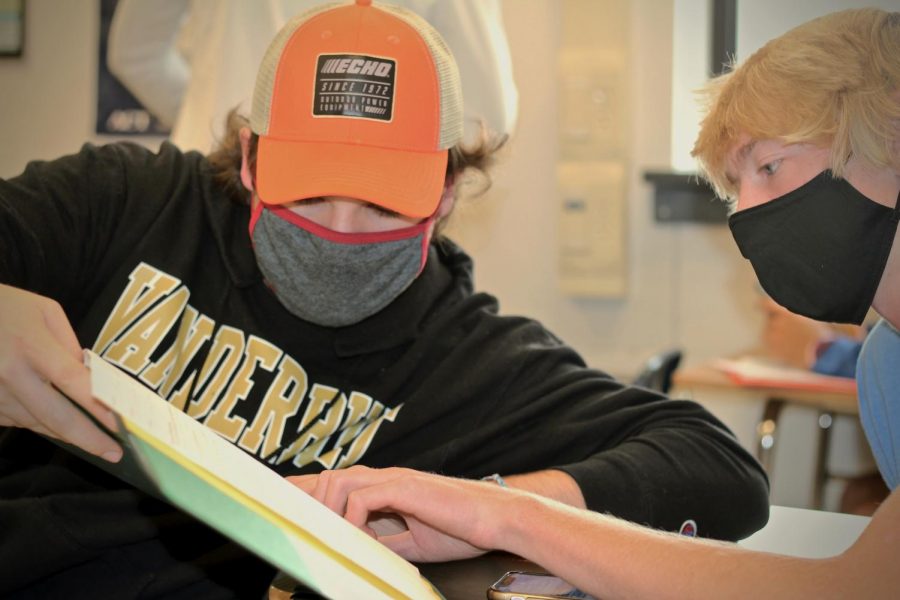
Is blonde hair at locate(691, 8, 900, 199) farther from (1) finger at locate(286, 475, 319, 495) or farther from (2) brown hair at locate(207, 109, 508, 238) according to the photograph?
(1) finger at locate(286, 475, 319, 495)

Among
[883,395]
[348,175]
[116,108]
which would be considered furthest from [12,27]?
[883,395]

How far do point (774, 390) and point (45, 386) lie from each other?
2.46 m

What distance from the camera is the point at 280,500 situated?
0.81 meters

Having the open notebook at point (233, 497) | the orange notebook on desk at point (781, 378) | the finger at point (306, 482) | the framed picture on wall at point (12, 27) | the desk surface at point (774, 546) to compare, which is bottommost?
the orange notebook on desk at point (781, 378)

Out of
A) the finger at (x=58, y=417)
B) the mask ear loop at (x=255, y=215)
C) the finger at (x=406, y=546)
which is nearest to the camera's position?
the finger at (x=58, y=417)

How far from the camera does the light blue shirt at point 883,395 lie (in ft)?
4.61

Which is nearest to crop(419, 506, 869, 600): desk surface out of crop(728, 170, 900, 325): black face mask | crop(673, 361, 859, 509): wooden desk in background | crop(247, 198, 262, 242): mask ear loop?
crop(728, 170, 900, 325): black face mask

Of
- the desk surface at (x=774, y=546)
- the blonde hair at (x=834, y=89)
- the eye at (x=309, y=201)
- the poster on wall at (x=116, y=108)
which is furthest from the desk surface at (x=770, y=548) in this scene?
the poster on wall at (x=116, y=108)

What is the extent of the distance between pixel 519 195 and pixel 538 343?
2.28m

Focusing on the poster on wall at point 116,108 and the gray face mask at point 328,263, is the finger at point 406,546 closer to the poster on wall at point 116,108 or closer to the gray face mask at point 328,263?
the gray face mask at point 328,263

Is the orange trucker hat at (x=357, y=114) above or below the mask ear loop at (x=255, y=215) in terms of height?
above

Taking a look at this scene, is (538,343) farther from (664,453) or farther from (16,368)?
(16,368)

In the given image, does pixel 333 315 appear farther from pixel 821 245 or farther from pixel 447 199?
pixel 821 245

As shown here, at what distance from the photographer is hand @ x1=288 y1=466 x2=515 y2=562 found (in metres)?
1.05
